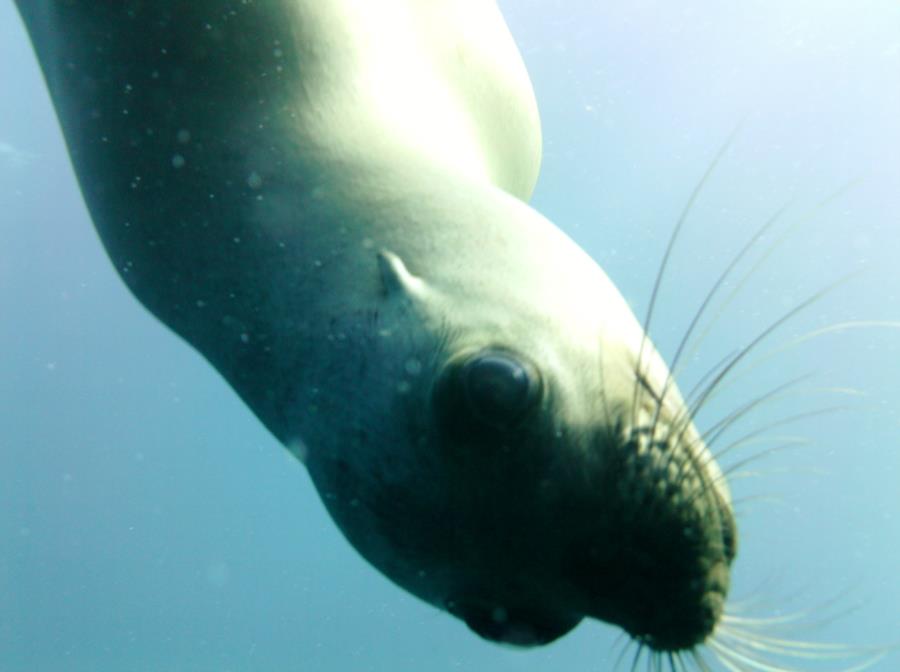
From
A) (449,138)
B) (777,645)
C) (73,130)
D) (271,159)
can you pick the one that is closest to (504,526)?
(777,645)

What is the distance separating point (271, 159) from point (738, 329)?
45.7 meters

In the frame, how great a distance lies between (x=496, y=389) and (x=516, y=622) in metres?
0.40

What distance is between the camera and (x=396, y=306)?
148cm

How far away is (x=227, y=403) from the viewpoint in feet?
152

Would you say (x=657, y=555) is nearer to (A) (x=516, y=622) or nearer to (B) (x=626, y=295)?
(A) (x=516, y=622)

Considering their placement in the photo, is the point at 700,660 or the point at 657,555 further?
the point at 700,660

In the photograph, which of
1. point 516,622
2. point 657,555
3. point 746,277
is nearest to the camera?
point 657,555

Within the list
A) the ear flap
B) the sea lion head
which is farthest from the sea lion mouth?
the ear flap

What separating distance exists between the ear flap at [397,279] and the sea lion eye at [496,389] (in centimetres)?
23

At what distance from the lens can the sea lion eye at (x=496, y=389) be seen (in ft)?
4.18

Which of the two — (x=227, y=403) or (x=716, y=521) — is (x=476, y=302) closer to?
(x=716, y=521)

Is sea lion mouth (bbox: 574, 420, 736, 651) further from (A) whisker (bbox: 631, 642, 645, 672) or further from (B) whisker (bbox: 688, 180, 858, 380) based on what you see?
(B) whisker (bbox: 688, 180, 858, 380)

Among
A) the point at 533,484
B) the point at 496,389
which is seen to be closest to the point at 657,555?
the point at 533,484

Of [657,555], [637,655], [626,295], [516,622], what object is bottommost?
[626,295]
